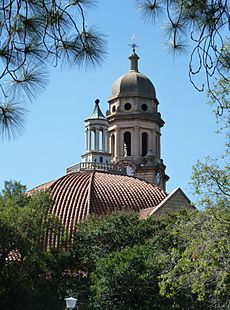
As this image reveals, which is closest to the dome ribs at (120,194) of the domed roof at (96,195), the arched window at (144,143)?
the domed roof at (96,195)

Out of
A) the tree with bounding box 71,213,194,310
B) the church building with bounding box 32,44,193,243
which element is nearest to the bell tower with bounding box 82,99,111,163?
the church building with bounding box 32,44,193,243

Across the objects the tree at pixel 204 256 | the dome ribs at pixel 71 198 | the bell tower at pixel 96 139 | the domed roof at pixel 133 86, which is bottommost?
the tree at pixel 204 256

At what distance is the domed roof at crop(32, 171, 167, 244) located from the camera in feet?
106

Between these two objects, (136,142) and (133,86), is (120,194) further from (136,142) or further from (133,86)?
(133,86)

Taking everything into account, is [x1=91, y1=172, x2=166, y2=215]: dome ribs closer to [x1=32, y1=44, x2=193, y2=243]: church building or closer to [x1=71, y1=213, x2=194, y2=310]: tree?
[x1=32, y1=44, x2=193, y2=243]: church building

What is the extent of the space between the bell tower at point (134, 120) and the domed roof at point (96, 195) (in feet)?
46.7

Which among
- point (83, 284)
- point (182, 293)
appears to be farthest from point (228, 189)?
point (83, 284)

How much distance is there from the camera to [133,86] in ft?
169

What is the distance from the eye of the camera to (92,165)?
4016cm

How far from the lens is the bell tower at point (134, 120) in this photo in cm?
5069

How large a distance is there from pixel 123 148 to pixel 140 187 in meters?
15.6

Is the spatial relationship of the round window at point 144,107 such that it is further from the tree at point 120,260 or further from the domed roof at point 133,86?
the tree at point 120,260

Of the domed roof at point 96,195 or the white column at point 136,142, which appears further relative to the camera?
the white column at point 136,142

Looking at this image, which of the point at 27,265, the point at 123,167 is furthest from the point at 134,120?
the point at 27,265
